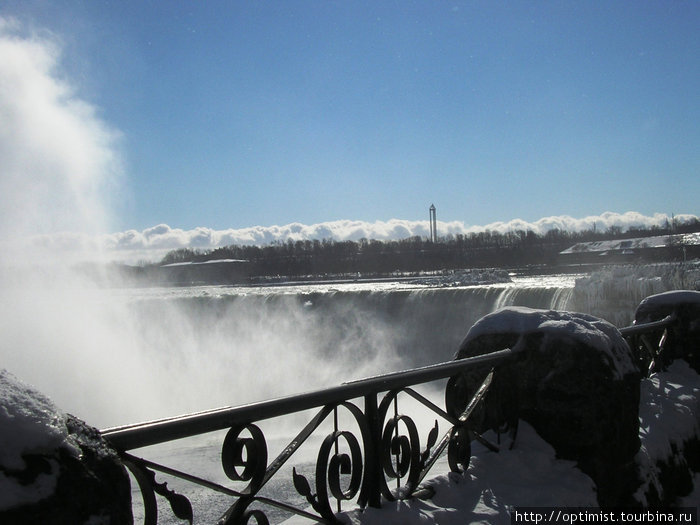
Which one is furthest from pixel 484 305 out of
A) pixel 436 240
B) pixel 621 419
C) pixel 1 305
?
pixel 436 240

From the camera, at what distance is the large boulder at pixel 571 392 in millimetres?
3412

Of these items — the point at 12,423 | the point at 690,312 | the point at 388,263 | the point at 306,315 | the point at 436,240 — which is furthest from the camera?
the point at 436,240

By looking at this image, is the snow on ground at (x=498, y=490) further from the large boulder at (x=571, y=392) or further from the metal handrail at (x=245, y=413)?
the metal handrail at (x=245, y=413)

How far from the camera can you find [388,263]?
5847 centimetres

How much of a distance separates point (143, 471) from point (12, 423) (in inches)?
18.8

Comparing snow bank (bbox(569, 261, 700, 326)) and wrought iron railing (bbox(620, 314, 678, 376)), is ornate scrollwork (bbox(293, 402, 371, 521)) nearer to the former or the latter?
wrought iron railing (bbox(620, 314, 678, 376))

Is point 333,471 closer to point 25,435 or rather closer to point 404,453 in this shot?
point 404,453

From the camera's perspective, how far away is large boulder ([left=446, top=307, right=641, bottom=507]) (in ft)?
11.2

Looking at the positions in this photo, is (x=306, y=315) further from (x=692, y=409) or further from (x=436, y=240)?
(x=436, y=240)

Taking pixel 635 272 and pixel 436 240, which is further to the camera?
pixel 436 240

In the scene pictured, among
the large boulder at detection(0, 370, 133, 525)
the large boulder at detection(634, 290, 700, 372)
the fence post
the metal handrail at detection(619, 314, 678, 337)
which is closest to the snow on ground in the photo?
the fence post

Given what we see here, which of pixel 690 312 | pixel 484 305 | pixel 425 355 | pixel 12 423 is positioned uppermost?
pixel 12 423

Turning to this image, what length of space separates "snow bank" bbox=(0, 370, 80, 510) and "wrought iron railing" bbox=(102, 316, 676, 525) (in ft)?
0.83

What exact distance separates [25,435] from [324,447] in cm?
126
